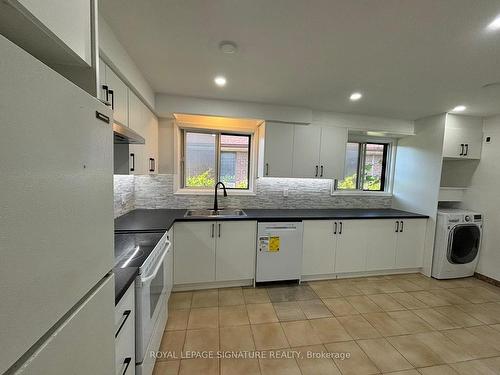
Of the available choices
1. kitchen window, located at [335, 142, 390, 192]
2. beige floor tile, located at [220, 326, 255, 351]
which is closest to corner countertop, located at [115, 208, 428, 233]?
kitchen window, located at [335, 142, 390, 192]

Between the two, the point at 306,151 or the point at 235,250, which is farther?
the point at 306,151

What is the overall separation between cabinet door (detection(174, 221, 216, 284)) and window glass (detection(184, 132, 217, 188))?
874 millimetres

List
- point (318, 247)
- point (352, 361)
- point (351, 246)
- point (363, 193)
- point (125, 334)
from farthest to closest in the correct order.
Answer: point (363, 193), point (351, 246), point (318, 247), point (352, 361), point (125, 334)

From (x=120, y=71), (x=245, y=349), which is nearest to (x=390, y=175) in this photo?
(x=245, y=349)

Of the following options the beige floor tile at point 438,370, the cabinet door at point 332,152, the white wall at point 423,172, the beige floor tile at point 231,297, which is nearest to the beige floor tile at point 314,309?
the beige floor tile at point 231,297

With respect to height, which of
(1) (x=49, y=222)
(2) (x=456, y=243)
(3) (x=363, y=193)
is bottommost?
(2) (x=456, y=243)

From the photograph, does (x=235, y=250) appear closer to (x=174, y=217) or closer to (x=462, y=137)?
(x=174, y=217)

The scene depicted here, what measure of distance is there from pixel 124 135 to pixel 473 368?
3283mm

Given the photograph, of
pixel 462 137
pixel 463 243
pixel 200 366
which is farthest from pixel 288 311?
pixel 462 137

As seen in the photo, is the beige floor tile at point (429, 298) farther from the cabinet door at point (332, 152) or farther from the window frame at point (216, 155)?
the window frame at point (216, 155)

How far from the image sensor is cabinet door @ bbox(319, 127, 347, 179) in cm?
322

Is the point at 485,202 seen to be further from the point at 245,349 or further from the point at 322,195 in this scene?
the point at 245,349

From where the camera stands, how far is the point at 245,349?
6.01 feet

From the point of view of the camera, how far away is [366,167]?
3836 millimetres
